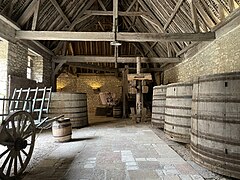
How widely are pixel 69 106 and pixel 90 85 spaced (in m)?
9.50

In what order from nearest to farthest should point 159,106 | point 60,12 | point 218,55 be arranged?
point 218,55 < point 159,106 < point 60,12

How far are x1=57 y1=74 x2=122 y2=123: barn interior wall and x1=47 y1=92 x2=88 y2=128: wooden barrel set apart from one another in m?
8.73

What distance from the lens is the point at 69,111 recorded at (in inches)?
269

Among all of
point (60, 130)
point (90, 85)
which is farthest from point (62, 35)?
point (90, 85)

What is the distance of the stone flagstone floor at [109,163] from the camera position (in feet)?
8.67

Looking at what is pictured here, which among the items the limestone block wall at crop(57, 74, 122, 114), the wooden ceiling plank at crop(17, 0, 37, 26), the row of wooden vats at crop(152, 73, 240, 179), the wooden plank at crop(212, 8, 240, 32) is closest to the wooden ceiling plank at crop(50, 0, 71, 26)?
the wooden ceiling plank at crop(17, 0, 37, 26)

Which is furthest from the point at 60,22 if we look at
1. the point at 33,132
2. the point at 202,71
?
the point at 33,132

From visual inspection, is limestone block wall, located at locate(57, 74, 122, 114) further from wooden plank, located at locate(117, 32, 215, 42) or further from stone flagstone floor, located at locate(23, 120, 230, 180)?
stone flagstone floor, located at locate(23, 120, 230, 180)

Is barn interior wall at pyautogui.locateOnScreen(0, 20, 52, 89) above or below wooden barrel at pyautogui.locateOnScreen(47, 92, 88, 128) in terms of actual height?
above

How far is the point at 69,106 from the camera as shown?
6.81 meters

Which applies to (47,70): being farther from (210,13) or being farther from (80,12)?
(210,13)

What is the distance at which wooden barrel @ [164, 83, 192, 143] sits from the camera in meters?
4.04

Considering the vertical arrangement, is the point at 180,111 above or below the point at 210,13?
below

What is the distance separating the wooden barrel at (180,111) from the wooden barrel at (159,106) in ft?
5.62
